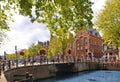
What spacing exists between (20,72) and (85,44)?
59.3 m

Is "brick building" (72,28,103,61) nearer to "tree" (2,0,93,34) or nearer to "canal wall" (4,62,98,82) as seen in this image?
"canal wall" (4,62,98,82)

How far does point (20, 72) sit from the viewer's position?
119 feet

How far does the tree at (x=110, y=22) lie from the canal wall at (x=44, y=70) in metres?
11.2

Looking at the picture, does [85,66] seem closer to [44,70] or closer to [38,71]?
[44,70]

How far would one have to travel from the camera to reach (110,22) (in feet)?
152

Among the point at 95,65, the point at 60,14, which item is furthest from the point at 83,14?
the point at 95,65

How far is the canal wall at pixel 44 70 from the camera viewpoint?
104ft

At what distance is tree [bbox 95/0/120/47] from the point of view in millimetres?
45222

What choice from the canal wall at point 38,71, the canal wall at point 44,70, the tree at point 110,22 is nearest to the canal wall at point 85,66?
the canal wall at point 44,70

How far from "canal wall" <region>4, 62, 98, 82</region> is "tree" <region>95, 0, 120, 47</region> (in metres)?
11.2

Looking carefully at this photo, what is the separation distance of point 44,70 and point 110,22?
13.9 metres

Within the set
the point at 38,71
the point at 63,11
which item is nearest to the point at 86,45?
the point at 38,71

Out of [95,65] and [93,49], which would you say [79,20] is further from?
[93,49]

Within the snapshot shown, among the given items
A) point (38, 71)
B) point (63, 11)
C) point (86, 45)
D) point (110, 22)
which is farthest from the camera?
point (86, 45)
